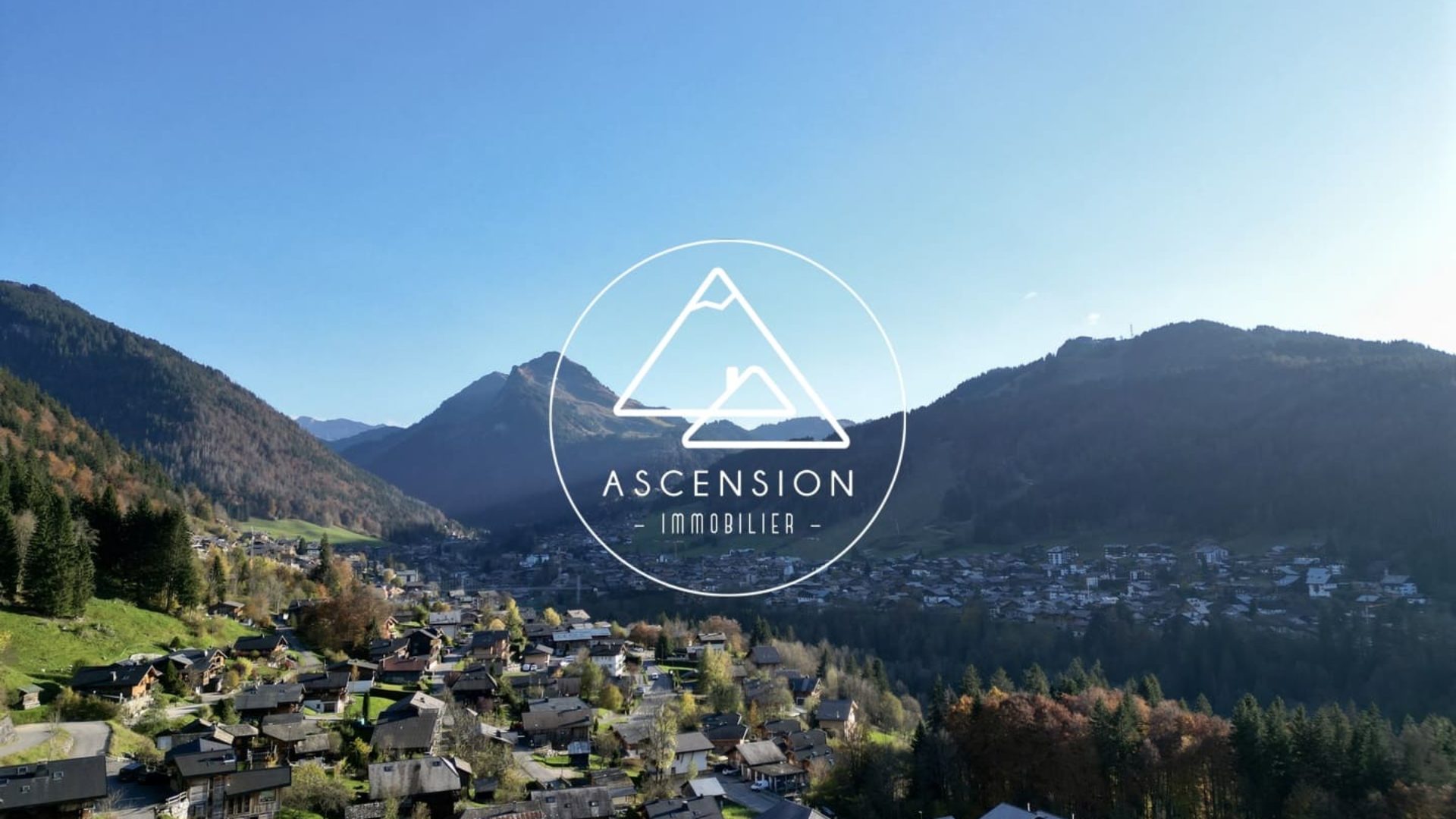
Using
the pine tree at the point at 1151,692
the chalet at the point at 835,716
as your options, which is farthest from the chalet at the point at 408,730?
the pine tree at the point at 1151,692

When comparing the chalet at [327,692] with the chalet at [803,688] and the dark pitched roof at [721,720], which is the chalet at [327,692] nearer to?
the dark pitched roof at [721,720]

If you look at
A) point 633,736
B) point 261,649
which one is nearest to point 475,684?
point 633,736

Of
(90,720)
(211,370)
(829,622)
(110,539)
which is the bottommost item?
(829,622)

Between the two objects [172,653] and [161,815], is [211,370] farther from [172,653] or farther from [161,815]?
[161,815]

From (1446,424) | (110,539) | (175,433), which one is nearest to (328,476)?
(175,433)

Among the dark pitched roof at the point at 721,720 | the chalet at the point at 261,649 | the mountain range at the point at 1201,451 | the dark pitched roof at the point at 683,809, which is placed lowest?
the dark pitched roof at the point at 721,720

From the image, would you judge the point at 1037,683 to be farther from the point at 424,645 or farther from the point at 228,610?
the point at 228,610
